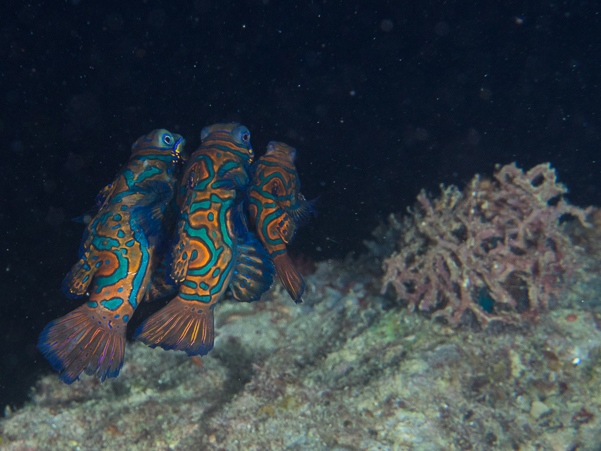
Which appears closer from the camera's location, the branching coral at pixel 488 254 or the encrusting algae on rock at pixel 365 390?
the encrusting algae on rock at pixel 365 390

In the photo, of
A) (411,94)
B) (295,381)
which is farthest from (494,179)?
(295,381)

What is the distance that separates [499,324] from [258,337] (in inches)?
122

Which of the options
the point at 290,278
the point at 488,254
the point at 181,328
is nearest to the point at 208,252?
the point at 181,328

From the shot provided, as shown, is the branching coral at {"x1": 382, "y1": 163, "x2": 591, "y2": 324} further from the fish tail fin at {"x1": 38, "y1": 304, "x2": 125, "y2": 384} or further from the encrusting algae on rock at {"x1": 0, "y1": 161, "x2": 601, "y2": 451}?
the fish tail fin at {"x1": 38, "y1": 304, "x2": 125, "y2": 384}

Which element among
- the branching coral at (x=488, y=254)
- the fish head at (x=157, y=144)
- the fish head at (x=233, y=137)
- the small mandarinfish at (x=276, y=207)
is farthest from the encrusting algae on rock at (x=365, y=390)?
the fish head at (x=157, y=144)

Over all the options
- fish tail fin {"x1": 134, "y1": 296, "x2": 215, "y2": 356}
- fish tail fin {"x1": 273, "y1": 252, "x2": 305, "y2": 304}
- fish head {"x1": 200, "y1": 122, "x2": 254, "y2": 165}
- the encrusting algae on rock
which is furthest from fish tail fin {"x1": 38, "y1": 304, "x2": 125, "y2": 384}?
fish head {"x1": 200, "y1": 122, "x2": 254, "y2": 165}

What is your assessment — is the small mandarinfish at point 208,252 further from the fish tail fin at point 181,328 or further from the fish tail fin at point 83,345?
the fish tail fin at point 83,345

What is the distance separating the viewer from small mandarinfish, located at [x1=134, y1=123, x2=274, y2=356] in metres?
3.15

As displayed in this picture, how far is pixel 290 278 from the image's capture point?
3.32 metres

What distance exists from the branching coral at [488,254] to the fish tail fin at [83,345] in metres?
3.17

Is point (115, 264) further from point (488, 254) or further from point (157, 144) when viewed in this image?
point (488, 254)

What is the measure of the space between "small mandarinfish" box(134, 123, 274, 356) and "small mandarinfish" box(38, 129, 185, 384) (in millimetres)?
337

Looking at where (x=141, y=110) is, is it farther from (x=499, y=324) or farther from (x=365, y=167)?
(x=499, y=324)

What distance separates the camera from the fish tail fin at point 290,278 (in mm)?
3247
